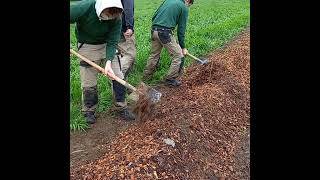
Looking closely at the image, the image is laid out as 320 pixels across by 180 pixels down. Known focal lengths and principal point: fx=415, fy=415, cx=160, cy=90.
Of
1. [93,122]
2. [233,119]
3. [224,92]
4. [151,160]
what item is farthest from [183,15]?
[151,160]

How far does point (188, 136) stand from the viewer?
5129 mm

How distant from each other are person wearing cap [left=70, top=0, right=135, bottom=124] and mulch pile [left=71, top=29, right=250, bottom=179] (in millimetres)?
693

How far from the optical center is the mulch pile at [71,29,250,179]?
4.34 m

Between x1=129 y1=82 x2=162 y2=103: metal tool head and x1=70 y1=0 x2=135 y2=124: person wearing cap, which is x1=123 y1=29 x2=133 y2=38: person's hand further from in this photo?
x1=129 y1=82 x2=162 y2=103: metal tool head

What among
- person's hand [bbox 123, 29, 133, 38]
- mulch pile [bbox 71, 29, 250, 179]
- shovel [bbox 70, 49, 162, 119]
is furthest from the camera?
person's hand [bbox 123, 29, 133, 38]

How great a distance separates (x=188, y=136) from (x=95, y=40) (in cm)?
182

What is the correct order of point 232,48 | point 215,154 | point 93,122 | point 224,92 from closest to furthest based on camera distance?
point 215,154 < point 93,122 < point 224,92 < point 232,48

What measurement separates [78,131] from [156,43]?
2.60 metres

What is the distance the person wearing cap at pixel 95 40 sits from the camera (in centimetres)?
519

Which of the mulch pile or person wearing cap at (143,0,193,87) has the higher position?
person wearing cap at (143,0,193,87)

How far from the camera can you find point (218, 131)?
569 cm

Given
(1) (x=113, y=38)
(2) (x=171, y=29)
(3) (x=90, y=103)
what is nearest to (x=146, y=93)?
(1) (x=113, y=38)

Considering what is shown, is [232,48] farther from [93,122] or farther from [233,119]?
[93,122]

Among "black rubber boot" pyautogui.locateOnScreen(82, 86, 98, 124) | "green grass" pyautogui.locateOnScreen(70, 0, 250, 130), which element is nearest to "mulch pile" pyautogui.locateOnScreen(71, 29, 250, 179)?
"black rubber boot" pyautogui.locateOnScreen(82, 86, 98, 124)
